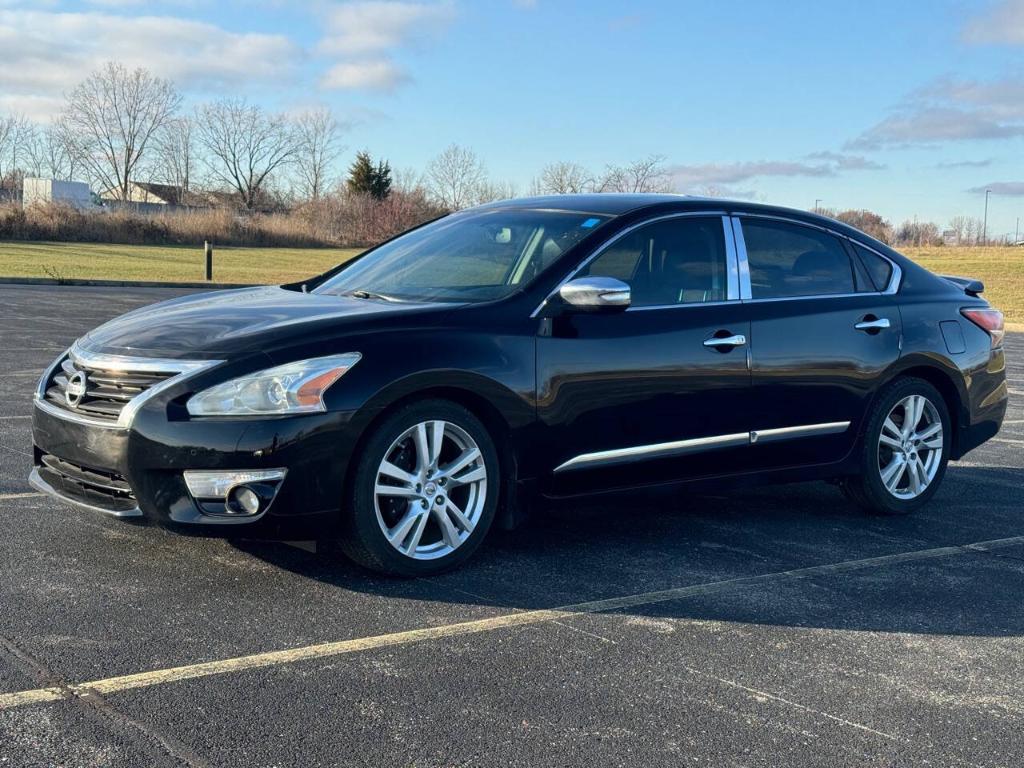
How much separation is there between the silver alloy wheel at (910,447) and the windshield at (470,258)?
220 centimetres

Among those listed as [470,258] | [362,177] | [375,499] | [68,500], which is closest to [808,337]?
[470,258]

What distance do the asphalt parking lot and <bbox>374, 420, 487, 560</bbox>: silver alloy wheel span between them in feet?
0.61

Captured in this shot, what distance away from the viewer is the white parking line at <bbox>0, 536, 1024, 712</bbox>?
3.46 metres

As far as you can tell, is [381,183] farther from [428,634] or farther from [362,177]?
[428,634]

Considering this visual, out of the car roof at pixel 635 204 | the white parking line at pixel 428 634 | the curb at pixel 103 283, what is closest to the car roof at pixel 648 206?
the car roof at pixel 635 204

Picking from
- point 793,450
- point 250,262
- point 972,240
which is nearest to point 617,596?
point 793,450

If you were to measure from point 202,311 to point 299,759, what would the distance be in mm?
2601

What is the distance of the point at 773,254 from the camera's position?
6.07 meters

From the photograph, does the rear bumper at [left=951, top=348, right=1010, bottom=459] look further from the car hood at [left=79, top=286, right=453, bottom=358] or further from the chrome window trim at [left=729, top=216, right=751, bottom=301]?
the car hood at [left=79, top=286, right=453, bottom=358]

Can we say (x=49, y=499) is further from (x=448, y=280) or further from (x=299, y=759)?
(x=299, y=759)

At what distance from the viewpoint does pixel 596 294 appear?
4973 mm

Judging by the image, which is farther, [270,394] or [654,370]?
[654,370]

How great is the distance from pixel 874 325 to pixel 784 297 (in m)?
0.63

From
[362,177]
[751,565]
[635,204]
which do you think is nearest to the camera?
[751,565]
